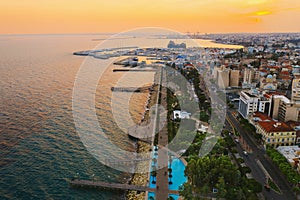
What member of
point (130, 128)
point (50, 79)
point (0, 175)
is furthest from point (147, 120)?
point (50, 79)

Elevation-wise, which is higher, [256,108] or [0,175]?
[256,108]

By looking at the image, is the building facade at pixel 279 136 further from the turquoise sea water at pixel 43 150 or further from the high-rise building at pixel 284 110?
the turquoise sea water at pixel 43 150

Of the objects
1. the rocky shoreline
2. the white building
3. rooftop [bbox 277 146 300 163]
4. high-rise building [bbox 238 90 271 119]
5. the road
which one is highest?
high-rise building [bbox 238 90 271 119]

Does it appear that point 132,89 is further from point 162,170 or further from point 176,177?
point 176,177

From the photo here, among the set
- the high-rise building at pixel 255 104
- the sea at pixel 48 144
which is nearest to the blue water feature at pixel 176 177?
the sea at pixel 48 144

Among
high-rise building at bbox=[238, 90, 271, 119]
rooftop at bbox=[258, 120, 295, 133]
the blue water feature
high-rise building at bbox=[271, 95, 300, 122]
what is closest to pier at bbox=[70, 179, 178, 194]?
the blue water feature

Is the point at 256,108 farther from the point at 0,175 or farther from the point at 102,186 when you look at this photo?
the point at 0,175

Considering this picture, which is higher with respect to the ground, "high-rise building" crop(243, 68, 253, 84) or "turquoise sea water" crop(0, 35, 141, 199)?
"high-rise building" crop(243, 68, 253, 84)

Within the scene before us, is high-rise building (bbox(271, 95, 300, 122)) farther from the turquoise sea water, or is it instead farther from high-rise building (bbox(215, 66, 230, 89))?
high-rise building (bbox(215, 66, 230, 89))
